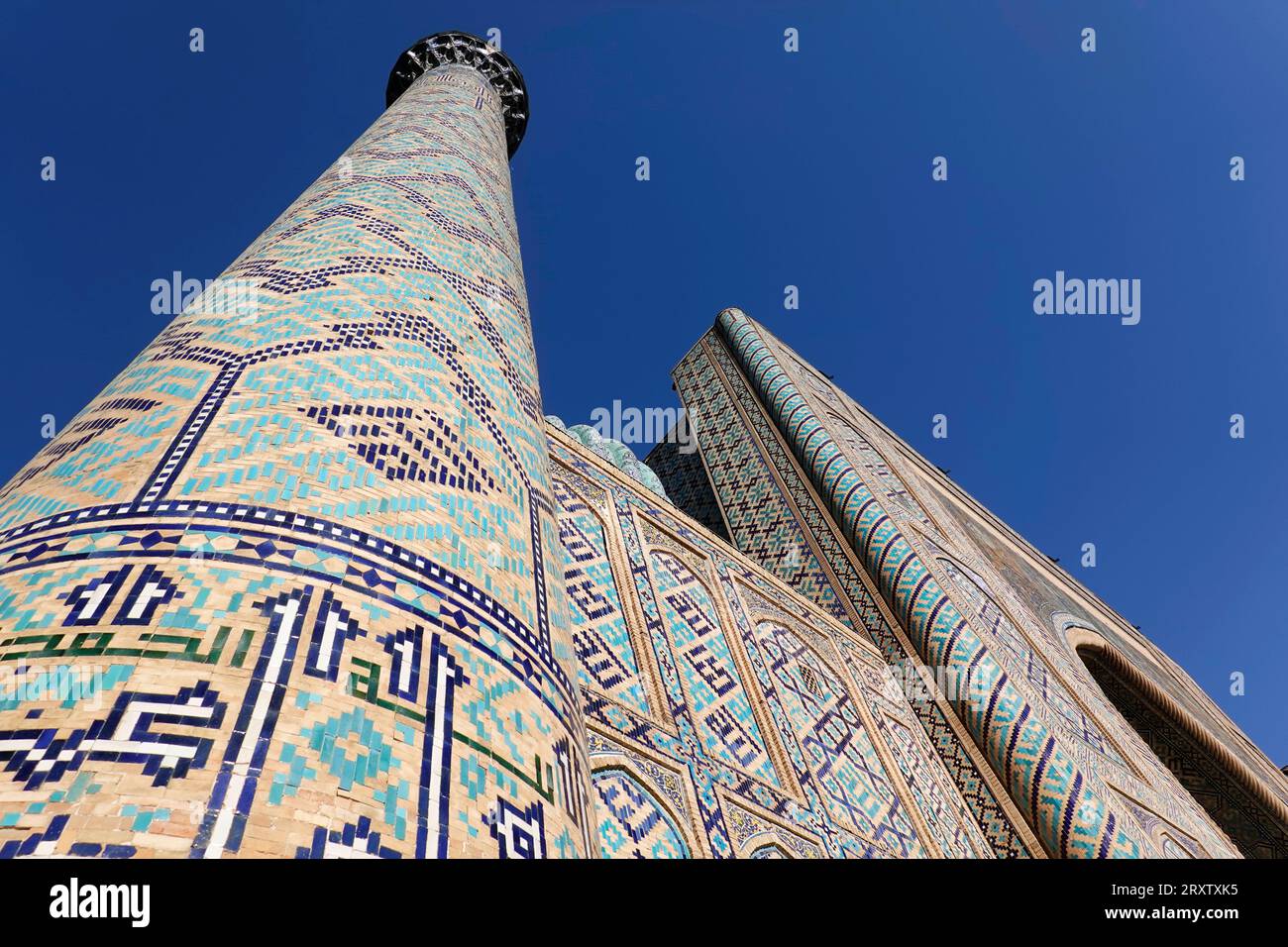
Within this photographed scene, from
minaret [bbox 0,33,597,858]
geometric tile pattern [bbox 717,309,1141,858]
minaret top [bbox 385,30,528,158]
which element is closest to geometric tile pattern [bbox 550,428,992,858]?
geometric tile pattern [bbox 717,309,1141,858]

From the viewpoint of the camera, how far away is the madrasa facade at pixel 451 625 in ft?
2.67

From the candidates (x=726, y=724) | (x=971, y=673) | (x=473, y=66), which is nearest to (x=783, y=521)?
(x=971, y=673)

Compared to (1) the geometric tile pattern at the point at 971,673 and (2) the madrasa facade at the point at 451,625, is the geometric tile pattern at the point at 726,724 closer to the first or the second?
(2) the madrasa facade at the point at 451,625

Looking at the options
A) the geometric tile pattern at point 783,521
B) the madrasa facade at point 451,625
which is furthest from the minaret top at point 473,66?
the geometric tile pattern at point 783,521

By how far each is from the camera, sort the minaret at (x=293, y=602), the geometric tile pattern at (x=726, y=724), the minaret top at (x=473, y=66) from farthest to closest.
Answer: the minaret top at (x=473, y=66)
the geometric tile pattern at (x=726, y=724)
the minaret at (x=293, y=602)

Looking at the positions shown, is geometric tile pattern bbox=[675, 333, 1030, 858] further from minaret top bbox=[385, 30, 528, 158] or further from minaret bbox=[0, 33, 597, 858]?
minaret bbox=[0, 33, 597, 858]

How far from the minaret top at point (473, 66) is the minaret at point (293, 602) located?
4235 mm

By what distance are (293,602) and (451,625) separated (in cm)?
21

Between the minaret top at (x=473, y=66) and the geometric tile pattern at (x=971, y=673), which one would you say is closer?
the geometric tile pattern at (x=971, y=673)

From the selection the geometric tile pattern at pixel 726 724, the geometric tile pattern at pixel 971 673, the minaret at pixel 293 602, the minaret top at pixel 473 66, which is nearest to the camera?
the minaret at pixel 293 602

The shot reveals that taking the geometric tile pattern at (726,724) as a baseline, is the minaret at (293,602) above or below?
above
